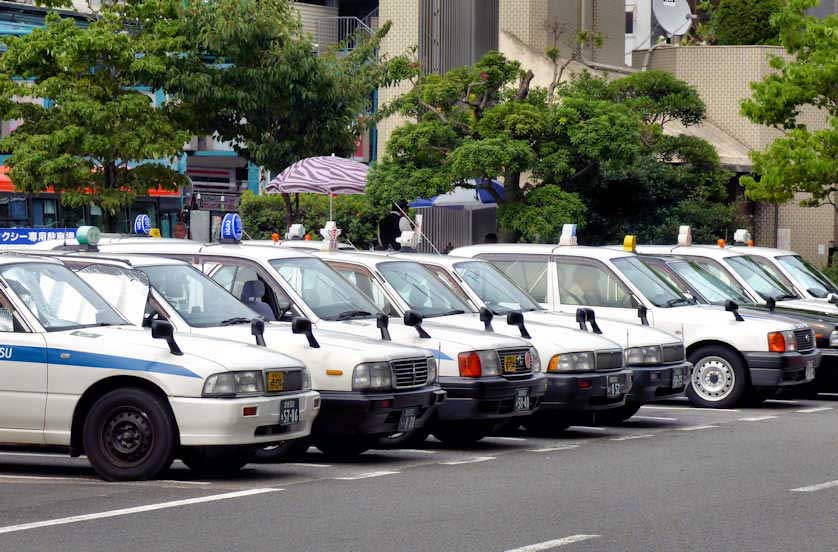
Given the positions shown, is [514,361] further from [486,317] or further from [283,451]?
[283,451]

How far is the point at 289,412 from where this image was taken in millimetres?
11250

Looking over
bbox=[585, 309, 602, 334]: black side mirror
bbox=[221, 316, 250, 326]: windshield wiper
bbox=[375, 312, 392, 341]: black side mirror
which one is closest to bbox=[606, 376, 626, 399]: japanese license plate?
bbox=[585, 309, 602, 334]: black side mirror

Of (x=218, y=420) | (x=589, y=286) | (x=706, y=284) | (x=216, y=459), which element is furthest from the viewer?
(x=706, y=284)

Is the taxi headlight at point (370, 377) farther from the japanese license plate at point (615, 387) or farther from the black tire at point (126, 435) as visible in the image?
the japanese license plate at point (615, 387)

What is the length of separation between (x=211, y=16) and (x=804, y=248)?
2114cm

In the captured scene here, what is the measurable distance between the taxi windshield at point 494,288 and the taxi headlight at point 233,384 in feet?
16.6

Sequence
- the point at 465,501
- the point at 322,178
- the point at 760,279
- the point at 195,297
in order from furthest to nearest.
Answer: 1. the point at 322,178
2. the point at 760,279
3. the point at 195,297
4. the point at 465,501

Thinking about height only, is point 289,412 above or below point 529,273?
below

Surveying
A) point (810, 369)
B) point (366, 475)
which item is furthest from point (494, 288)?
point (366, 475)

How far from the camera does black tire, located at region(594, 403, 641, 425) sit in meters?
16.6

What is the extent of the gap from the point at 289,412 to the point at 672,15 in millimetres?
37233

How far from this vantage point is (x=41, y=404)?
36.7ft

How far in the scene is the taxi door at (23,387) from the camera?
11.2 metres

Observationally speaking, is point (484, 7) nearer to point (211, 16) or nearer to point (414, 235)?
point (211, 16)
